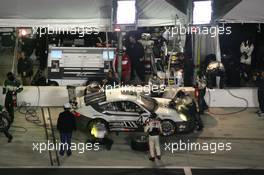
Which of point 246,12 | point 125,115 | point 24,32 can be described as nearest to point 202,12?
point 246,12

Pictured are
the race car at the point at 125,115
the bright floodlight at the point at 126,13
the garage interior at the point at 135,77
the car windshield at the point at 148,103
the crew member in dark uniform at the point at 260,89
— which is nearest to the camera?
the garage interior at the point at 135,77

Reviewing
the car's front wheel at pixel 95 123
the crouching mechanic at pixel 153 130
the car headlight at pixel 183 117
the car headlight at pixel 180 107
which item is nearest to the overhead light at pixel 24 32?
the car's front wheel at pixel 95 123

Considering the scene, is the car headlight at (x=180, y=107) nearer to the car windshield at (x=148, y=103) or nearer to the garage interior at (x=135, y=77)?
the garage interior at (x=135, y=77)

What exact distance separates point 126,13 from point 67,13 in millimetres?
2509

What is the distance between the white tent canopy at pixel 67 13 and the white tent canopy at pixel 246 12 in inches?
74.4

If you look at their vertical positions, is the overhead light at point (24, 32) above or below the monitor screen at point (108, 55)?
above

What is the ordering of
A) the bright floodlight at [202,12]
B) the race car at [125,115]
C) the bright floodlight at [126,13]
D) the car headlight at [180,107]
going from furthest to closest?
the bright floodlight at [202,12] → the bright floodlight at [126,13] → the car headlight at [180,107] → the race car at [125,115]

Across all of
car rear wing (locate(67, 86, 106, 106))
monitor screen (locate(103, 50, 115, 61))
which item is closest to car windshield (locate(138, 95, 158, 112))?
car rear wing (locate(67, 86, 106, 106))

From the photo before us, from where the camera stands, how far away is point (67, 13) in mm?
22125

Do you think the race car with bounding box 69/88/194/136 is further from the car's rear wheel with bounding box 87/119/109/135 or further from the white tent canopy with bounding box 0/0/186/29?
the white tent canopy with bounding box 0/0/186/29

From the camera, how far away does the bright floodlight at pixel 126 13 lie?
21125 millimetres

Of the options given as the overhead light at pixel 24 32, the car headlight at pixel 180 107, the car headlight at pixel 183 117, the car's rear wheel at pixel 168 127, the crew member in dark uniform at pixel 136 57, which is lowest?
the car's rear wheel at pixel 168 127

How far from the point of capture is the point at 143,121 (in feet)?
60.6
